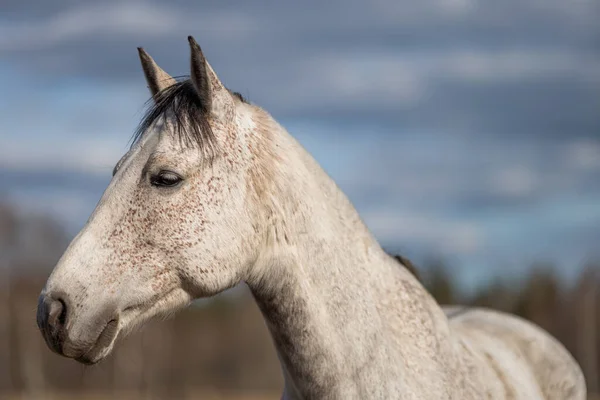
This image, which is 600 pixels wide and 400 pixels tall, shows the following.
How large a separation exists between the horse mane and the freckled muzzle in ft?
2.97

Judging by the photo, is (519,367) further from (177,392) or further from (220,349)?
(220,349)

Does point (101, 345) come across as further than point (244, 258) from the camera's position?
No

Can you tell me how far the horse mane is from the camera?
3605mm

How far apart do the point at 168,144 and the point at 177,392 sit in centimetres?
3160

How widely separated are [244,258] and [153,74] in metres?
1.27

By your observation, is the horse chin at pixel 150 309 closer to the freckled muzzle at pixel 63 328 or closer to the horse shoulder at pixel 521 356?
the freckled muzzle at pixel 63 328

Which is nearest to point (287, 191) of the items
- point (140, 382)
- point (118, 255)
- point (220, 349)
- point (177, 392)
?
point (118, 255)

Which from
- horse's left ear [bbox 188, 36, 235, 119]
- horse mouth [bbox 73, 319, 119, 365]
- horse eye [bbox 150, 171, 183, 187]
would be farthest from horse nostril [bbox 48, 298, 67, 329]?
horse's left ear [bbox 188, 36, 235, 119]

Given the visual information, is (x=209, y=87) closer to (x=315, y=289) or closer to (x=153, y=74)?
(x=153, y=74)

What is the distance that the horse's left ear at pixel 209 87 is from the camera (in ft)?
11.4

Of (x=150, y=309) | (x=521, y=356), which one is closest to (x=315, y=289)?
(x=150, y=309)

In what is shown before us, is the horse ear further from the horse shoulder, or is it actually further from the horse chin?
the horse shoulder

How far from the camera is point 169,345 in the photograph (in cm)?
4188

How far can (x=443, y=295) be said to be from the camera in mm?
30531
